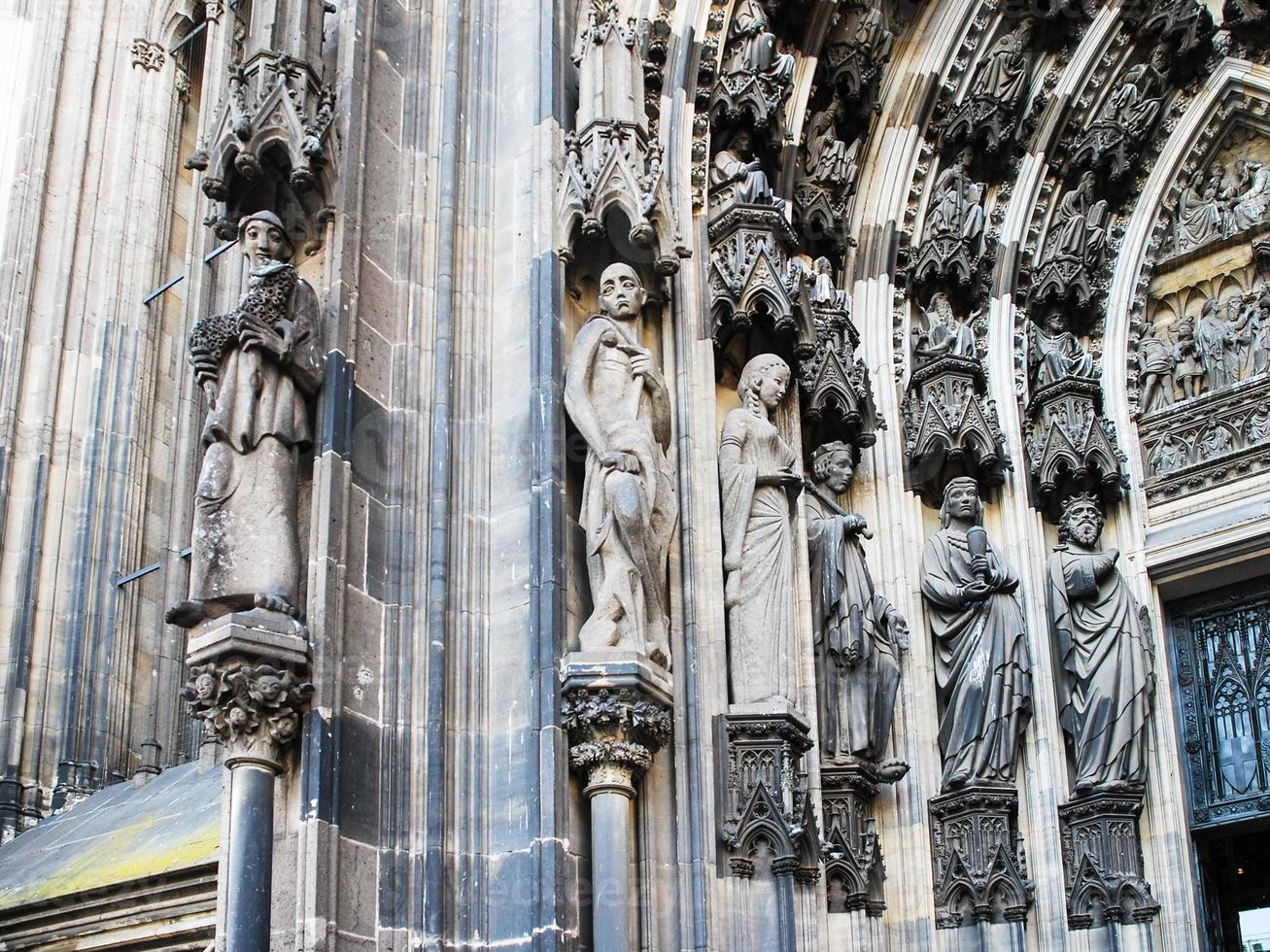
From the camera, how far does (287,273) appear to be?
8625 mm

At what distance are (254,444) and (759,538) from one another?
9.05 feet

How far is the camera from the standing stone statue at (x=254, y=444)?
807 cm

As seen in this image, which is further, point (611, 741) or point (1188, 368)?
point (1188, 368)

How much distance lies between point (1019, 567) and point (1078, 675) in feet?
2.66

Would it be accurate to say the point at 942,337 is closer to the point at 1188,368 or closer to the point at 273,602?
the point at 1188,368

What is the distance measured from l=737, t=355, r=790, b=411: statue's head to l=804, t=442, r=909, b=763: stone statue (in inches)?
41.3

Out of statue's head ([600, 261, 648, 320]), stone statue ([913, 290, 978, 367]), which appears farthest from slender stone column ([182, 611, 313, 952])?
stone statue ([913, 290, 978, 367])

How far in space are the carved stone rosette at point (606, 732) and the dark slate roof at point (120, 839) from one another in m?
2.22

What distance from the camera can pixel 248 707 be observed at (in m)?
7.75

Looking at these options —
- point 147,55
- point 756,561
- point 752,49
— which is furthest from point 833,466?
point 147,55

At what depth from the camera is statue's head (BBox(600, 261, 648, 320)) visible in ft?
30.5

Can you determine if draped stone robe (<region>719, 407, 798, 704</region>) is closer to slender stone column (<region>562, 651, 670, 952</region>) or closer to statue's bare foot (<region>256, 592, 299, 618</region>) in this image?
slender stone column (<region>562, 651, 670, 952</region>)

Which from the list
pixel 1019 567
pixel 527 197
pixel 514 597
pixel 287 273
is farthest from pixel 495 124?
pixel 1019 567

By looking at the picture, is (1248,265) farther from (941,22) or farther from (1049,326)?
(941,22)
